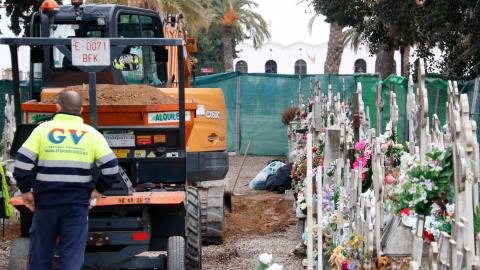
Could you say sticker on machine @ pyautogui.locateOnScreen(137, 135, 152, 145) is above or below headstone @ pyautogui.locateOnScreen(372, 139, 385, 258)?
above

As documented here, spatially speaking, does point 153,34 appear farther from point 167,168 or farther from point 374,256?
point 374,256

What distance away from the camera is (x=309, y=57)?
63.6m

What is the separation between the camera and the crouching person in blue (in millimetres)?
5270

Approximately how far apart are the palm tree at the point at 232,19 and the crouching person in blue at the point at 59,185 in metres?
30.6

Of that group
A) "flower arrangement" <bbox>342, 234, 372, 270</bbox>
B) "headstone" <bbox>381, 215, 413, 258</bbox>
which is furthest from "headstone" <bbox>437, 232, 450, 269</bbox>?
"flower arrangement" <bbox>342, 234, 372, 270</bbox>

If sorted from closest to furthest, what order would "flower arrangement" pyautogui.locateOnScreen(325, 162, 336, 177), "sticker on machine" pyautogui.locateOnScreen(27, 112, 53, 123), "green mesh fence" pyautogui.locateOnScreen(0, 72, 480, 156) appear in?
1. "sticker on machine" pyautogui.locateOnScreen(27, 112, 53, 123)
2. "flower arrangement" pyautogui.locateOnScreen(325, 162, 336, 177)
3. "green mesh fence" pyautogui.locateOnScreen(0, 72, 480, 156)

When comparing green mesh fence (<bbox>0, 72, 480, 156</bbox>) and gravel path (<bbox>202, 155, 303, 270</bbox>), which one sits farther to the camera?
green mesh fence (<bbox>0, 72, 480, 156</bbox>)

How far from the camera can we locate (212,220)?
27.3 ft

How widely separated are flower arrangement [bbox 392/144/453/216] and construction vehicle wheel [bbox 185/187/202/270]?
9.31 feet

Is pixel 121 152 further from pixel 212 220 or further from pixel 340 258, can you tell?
pixel 340 258

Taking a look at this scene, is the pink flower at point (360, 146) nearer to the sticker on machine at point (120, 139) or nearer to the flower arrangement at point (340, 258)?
the flower arrangement at point (340, 258)

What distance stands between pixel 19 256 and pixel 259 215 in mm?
5066

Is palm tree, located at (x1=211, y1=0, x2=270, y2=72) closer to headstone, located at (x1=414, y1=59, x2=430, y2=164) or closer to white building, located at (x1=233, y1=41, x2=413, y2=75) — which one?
white building, located at (x1=233, y1=41, x2=413, y2=75)

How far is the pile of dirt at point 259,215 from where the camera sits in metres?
9.44
